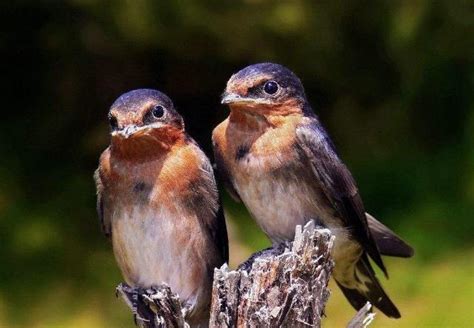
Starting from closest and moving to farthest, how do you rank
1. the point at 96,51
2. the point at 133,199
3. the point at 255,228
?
1. the point at 133,199
2. the point at 255,228
3. the point at 96,51

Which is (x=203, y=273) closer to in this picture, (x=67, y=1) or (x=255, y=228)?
(x=255, y=228)

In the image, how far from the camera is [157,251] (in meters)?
3.49

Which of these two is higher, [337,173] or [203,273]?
[337,173]

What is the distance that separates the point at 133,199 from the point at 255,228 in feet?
6.70

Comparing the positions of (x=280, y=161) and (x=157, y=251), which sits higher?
(x=280, y=161)

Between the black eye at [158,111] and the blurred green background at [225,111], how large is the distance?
2030mm

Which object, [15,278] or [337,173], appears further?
[15,278]

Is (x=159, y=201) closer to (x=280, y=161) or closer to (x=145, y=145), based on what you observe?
(x=145, y=145)

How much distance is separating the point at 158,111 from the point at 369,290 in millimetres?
1025

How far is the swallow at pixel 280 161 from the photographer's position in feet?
11.3

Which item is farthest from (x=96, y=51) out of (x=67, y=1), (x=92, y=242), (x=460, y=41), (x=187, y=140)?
(x=187, y=140)

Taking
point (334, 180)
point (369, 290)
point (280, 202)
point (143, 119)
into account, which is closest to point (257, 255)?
point (280, 202)

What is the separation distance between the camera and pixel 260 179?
3.47 m

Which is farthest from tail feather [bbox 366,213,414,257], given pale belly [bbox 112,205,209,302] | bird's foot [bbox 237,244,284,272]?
pale belly [bbox 112,205,209,302]
